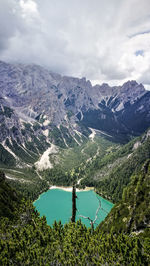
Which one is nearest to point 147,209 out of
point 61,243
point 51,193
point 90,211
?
point 90,211

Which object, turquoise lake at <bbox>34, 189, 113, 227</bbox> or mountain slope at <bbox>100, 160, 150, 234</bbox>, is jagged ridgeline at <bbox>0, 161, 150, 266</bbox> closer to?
mountain slope at <bbox>100, 160, 150, 234</bbox>

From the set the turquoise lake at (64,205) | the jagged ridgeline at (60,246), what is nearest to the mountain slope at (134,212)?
the turquoise lake at (64,205)

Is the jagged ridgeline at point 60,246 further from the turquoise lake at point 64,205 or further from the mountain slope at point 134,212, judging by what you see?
the turquoise lake at point 64,205

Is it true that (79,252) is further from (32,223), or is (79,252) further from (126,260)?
(32,223)

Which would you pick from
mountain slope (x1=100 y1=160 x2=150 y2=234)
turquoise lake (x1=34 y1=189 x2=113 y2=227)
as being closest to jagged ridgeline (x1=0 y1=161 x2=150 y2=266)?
mountain slope (x1=100 y1=160 x2=150 y2=234)

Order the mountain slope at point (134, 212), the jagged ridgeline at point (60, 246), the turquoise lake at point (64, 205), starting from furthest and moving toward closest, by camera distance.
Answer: the turquoise lake at point (64, 205)
the mountain slope at point (134, 212)
the jagged ridgeline at point (60, 246)

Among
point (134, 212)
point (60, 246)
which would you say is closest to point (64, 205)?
point (134, 212)

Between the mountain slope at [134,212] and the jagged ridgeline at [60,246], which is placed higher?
the mountain slope at [134,212]

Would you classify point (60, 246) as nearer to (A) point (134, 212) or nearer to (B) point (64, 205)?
(A) point (134, 212)
